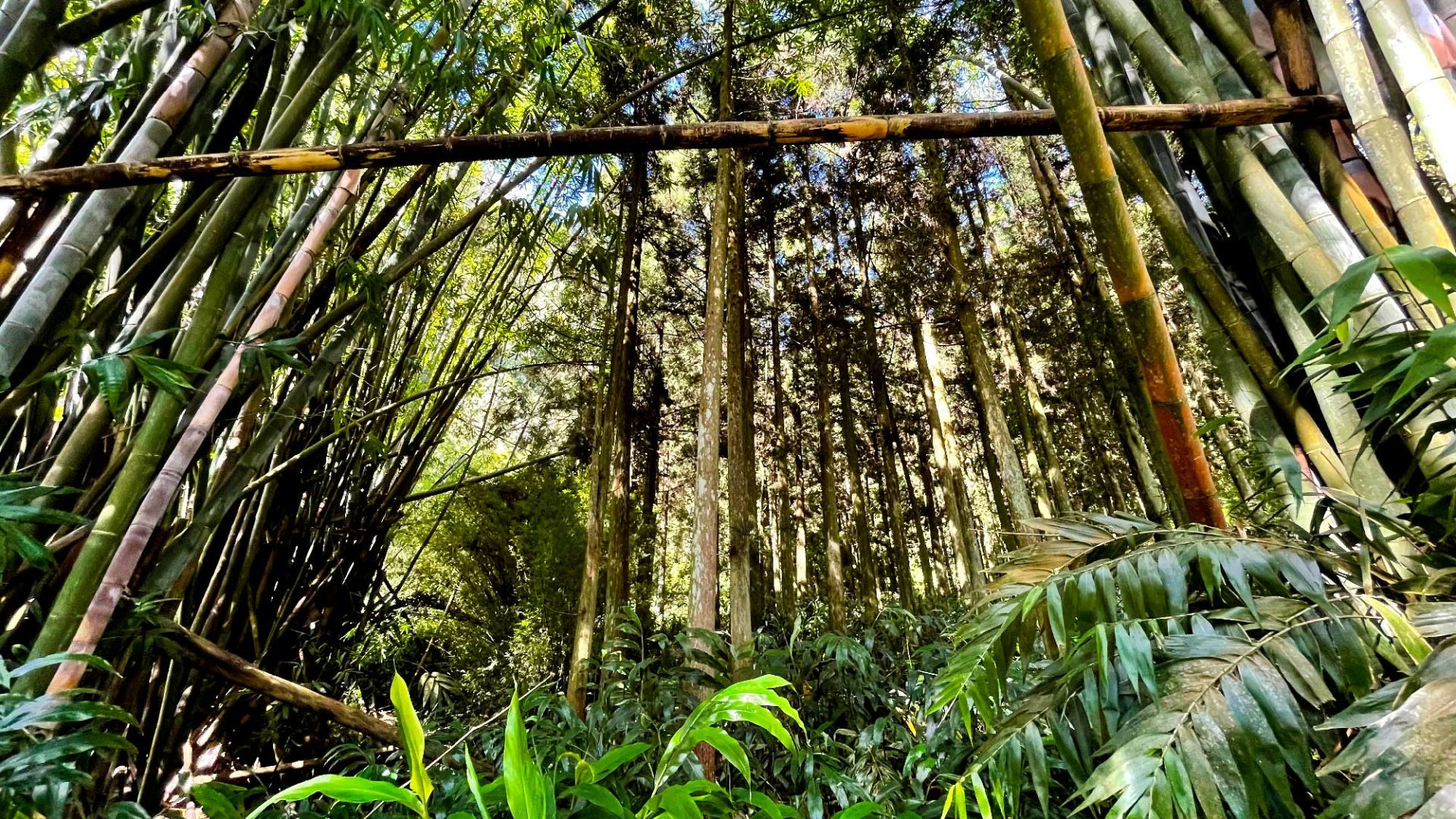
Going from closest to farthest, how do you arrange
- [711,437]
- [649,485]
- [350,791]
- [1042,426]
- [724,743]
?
1. [350,791]
2. [724,743]
3. [711,437]
4. [1042,426]
5. [649,485]

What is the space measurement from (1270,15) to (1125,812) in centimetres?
192

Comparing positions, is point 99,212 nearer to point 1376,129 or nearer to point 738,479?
point 1376,129

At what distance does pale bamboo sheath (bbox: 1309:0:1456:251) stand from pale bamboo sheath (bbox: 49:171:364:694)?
246cm

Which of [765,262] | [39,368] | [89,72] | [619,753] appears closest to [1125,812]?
[619,753]

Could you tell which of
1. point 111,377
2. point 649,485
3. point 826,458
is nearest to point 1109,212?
point 111,377

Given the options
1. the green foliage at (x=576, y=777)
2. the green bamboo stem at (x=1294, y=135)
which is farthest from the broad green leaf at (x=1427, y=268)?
the green foliage at (x=576, y=777)

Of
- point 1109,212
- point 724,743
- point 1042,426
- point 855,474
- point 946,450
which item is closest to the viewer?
point 724,743

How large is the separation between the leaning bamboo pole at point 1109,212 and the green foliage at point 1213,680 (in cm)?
26

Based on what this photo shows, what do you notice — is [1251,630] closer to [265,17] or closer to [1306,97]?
[1306,97]

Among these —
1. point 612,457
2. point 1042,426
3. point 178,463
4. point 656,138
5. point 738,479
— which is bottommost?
point 178,463

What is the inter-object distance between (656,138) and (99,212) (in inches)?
51.8

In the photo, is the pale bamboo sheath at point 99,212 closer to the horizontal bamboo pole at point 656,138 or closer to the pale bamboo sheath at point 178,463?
the horizontal bamboo pole at point 656,138

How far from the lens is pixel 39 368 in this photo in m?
1.52

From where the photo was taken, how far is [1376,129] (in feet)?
4.03
